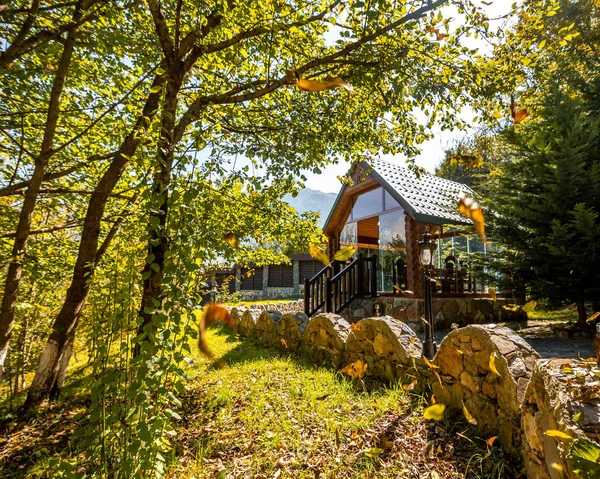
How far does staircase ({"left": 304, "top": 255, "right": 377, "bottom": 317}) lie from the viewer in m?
7.53

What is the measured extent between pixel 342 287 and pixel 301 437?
521cm

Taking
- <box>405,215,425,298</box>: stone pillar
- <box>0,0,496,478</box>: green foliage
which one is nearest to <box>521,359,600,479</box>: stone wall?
<box>0,0,496,478</box>: green foliage

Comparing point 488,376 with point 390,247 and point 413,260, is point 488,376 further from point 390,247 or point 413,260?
point 390,247

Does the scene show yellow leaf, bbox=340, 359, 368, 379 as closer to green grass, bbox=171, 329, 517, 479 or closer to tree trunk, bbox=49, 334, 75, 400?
green grass, bbox=171, 329, 517, 479

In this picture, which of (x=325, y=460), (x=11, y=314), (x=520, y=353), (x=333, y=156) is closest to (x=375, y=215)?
(x=333, y=156)

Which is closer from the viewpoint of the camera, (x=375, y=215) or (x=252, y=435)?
(x=252, y=435)

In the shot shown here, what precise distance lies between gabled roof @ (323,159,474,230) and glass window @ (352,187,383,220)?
2.06 ft

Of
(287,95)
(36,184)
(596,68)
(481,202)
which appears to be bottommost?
(36,184)

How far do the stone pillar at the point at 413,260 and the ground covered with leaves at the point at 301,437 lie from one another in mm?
4044

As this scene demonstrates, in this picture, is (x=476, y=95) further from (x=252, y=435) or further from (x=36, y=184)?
(x=36, y=184)

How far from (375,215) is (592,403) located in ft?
25.7

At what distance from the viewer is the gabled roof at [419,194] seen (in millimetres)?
6945

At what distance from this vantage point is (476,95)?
325 cm

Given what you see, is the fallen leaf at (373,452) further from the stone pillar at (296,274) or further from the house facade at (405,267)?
the stone pillar at (296,274)
